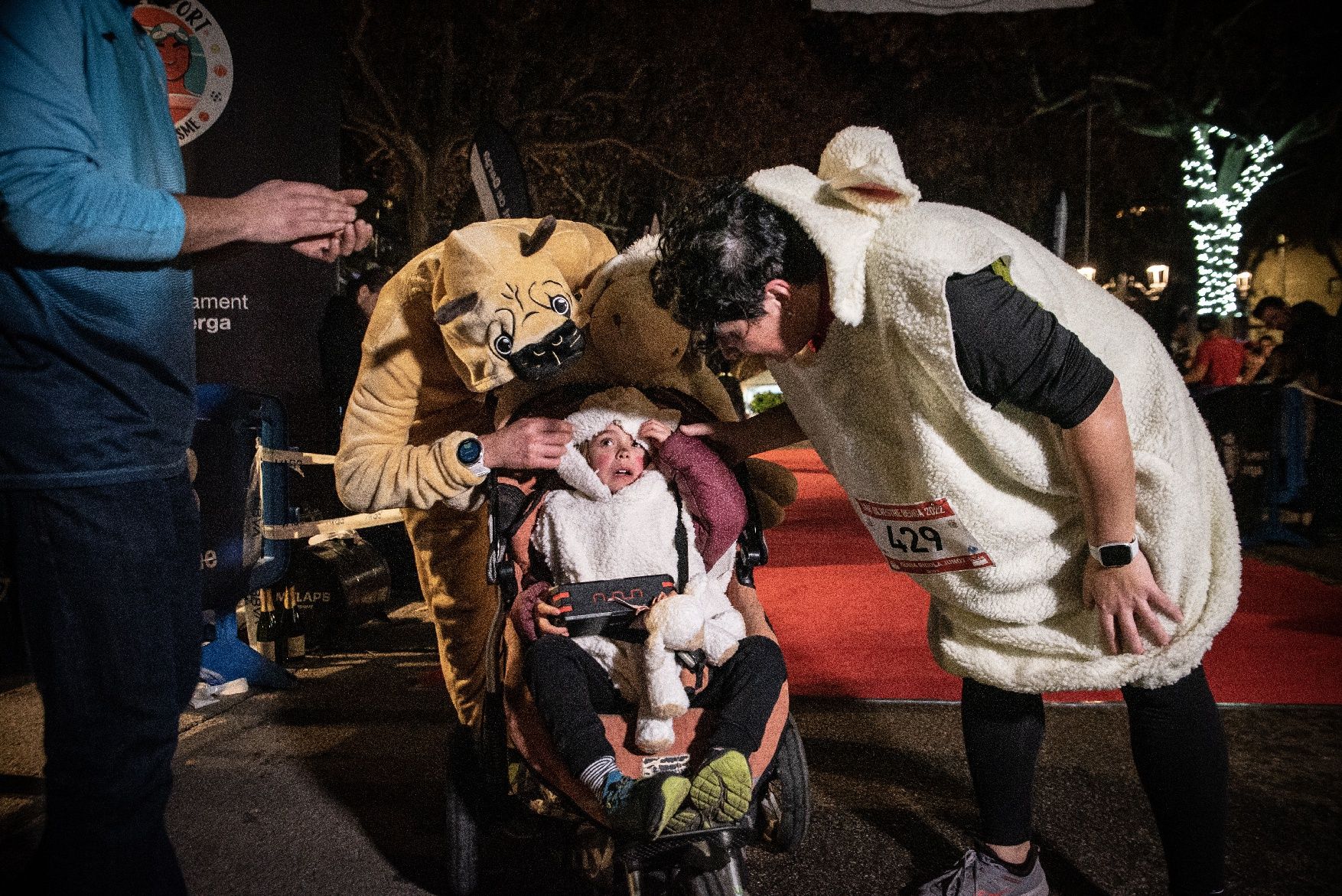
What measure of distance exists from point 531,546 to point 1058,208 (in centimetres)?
228

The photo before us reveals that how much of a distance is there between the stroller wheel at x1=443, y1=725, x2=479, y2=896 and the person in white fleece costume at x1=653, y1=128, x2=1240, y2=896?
1.25 metres

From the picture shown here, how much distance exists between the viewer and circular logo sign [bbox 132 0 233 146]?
4.41m

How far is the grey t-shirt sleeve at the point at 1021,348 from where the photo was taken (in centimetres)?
161

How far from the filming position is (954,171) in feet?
67.6

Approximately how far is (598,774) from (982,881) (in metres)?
1.02

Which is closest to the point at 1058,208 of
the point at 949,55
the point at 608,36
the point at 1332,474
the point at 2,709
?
the point at 2,709

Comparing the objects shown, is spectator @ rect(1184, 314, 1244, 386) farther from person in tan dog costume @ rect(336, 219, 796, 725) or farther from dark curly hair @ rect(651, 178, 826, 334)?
dark curly hair @ rect(651, 178, 826, 334)

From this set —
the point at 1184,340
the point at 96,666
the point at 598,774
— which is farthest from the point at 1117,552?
the point at 1184,340

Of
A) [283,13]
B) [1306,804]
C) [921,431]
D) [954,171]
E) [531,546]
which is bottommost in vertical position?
[1306,804]

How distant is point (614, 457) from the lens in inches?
91.4

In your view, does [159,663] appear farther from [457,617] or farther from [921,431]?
[921,431]

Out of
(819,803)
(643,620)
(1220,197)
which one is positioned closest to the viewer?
(643,620)

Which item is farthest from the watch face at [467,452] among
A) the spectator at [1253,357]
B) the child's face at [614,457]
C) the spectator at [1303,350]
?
the spectator at [1253,357]

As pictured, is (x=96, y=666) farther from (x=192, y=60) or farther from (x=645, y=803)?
(x=192, y=60)
